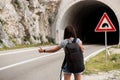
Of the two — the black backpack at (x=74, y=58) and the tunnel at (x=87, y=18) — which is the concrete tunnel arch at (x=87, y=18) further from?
the black backpack at (x=74, y=58)

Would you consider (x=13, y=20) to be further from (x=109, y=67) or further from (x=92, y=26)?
(x=92, y=26)

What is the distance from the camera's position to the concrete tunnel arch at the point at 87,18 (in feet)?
132

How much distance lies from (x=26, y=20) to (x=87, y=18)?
17.2m

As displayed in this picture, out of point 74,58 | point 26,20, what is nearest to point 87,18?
point 26,20

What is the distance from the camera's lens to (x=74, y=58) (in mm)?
6715

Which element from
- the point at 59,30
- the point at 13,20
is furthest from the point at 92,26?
the point at 13,20

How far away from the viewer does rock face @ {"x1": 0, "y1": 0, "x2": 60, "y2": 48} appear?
3052 centimetres

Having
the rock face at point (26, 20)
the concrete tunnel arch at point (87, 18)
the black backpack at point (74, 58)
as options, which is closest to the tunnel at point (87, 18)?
the concrete tunnel arch at point (87, 18)

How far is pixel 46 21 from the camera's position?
131 feet

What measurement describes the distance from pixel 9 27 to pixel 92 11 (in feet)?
63.0

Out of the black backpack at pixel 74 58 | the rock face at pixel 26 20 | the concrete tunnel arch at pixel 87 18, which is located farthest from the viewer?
the concrete tunnel arch at pixel 87 18

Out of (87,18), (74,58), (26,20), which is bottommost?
(74,58)

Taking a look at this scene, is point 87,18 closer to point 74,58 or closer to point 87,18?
point 87,18

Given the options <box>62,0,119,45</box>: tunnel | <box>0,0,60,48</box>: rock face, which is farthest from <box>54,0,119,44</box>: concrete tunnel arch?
<box>0,0,60,48</box>: rock face
